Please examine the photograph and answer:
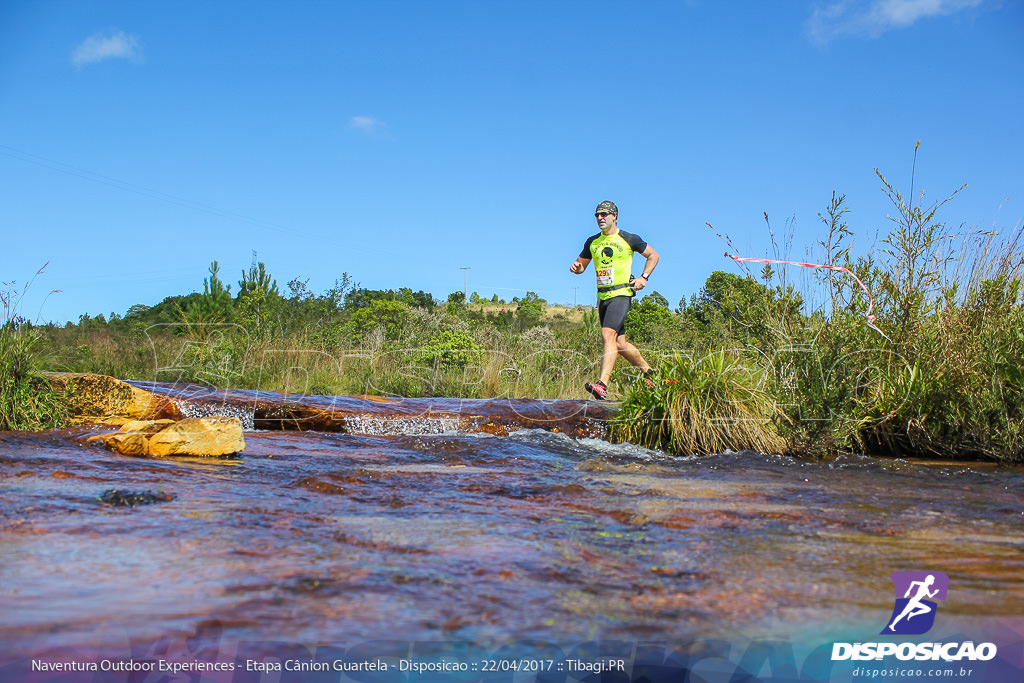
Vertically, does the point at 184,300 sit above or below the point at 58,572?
above

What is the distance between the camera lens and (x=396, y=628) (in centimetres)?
179

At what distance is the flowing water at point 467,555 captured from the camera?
179 cm

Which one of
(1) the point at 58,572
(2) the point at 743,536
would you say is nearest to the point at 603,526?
(2) the point at 743,536

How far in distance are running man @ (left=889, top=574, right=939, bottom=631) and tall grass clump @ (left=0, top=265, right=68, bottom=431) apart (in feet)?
20.9

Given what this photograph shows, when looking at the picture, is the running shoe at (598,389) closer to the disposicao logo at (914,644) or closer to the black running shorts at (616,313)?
the black running shorts at (616,313)

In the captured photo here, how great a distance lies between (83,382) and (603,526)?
5621 millimetres

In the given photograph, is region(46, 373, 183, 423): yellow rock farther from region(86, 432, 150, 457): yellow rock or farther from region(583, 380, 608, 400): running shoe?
region(583, 380, 608, 400): running shoe

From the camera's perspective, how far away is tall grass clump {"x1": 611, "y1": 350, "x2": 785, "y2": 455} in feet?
20.0

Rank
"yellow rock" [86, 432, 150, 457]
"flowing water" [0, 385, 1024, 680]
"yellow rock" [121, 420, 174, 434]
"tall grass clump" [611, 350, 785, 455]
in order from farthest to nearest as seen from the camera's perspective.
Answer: "tall grass clump" [611, 350, 785, 455] → "yellow rock" [121, 420, 174, 434] → "yellow rock" [86, 432, 150, 457] → "flowing water" [0, 385, 1024, 680]

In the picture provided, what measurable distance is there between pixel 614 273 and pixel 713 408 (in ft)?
7.01

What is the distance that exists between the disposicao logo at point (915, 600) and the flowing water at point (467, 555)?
4 cm

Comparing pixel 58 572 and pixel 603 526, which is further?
pixel 603 526

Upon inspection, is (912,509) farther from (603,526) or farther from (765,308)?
(765,308)

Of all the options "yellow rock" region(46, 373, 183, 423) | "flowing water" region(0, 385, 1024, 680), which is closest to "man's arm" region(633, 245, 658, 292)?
"flowing water" region(0, 385, 1024, 680)
